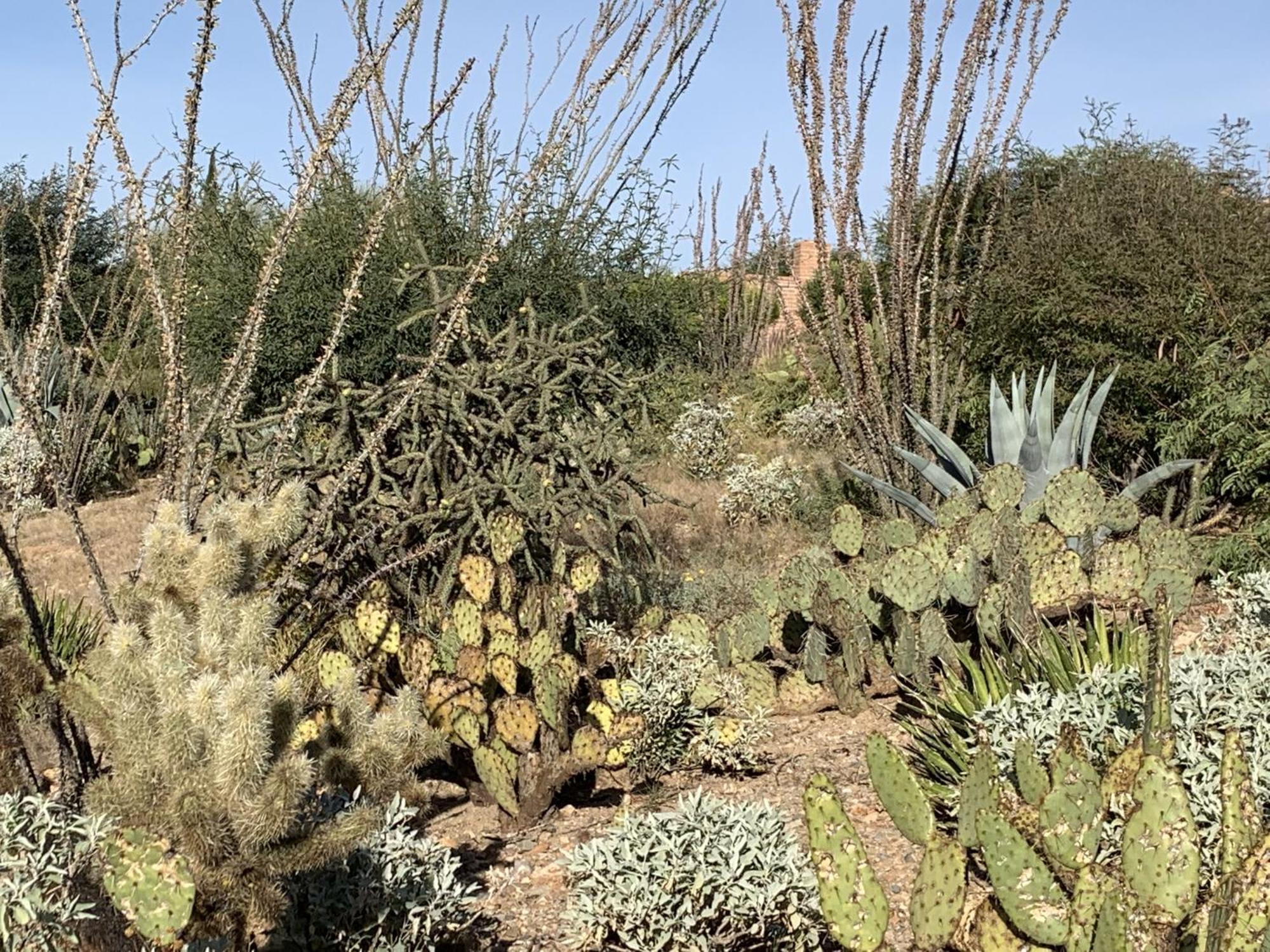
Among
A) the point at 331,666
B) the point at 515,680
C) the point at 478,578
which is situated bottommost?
the point at 515,680

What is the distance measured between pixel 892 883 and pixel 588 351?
9.51 ft

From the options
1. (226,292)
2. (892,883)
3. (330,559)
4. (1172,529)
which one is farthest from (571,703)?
(226,292)

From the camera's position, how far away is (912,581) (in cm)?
478

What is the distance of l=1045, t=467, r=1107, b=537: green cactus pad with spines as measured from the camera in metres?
5.12

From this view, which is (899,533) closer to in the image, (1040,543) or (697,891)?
(1040,543)

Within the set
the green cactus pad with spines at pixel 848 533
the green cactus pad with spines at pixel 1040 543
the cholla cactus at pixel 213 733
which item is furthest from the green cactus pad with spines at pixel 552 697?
the green cactus pad with spines at pixel 1040 543

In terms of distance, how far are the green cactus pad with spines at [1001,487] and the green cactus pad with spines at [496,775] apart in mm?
2390

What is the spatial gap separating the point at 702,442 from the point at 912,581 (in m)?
6.64

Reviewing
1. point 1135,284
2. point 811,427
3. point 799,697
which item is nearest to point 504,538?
point 799,697

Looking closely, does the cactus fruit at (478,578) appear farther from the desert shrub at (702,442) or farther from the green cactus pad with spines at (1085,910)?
the desert shrub at (702,442)

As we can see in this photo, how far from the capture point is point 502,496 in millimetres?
5219

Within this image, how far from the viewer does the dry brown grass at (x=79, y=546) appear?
7.48m

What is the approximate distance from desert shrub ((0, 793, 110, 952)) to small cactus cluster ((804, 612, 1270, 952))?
4.54 feet

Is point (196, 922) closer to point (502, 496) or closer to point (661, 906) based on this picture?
point (661, 906)
